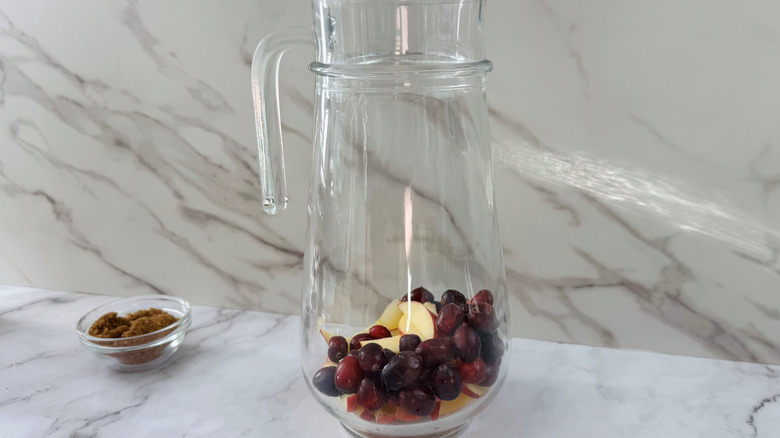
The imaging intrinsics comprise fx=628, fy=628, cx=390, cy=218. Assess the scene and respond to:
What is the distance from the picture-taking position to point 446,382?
0.44 meters

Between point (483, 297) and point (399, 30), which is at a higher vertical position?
point (399, 30)

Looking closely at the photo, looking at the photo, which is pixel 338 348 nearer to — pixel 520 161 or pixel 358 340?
pixel 358 340

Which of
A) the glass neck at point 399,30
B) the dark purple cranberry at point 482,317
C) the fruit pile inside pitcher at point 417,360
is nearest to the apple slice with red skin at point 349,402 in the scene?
the fruit pile inside pitcher at point 417,360

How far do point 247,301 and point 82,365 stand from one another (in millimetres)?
192

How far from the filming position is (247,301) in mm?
770

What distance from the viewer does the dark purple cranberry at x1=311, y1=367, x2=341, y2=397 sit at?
1.53ft

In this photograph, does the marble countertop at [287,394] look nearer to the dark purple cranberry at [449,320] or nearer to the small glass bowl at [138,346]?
the small glass bowl at [138,346]

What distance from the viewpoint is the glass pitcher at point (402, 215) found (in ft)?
1.45

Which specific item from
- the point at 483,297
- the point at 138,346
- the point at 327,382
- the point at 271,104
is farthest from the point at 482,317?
the point at 138,346

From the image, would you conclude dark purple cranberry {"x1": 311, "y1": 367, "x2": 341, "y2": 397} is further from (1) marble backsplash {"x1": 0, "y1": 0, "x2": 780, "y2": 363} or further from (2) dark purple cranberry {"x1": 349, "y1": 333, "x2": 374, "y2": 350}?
(1) marble backsplash {"x1": 0, "y1": 0, "x2": 780, "y2": 363}

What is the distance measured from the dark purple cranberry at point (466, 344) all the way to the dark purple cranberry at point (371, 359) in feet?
0.18

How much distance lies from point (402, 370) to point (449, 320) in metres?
0.06

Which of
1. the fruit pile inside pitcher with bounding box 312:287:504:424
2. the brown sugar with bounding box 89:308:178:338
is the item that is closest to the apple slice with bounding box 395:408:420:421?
the fruit pile inside pitcher with bounding box 312:287:504:424

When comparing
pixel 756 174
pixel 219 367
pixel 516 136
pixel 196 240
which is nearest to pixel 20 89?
pixel 196 240
